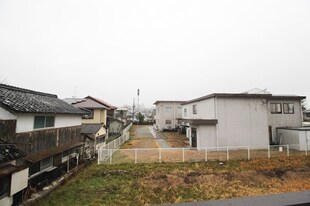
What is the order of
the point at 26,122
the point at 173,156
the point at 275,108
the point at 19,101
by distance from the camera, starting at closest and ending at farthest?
the point at 26,122 < the point at 19,101 < the point at 173,156 < the point at 275,108

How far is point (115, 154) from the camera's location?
645 inches

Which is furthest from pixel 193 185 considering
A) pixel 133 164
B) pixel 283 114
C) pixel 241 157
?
pixel 283 114

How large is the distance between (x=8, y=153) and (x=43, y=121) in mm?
4015

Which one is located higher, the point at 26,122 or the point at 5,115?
the point at 5,115

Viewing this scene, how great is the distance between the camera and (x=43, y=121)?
11.4 metres

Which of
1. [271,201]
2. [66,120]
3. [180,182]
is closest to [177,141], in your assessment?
[180,182]

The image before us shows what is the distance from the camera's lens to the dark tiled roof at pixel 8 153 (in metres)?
7.25

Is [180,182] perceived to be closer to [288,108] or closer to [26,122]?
[26,122]

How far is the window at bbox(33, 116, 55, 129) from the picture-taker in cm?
1061

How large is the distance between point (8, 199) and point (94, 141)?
459 inches

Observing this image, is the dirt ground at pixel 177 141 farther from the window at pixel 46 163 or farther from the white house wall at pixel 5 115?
the white house wall at pixel 5 115

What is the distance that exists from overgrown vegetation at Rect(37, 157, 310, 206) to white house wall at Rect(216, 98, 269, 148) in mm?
4011

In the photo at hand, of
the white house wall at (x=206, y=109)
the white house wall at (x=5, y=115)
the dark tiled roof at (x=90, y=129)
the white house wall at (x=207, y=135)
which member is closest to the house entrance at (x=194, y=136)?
the white house wall at (x=207, y=135)

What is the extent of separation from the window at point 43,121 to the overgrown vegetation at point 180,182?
376cm
